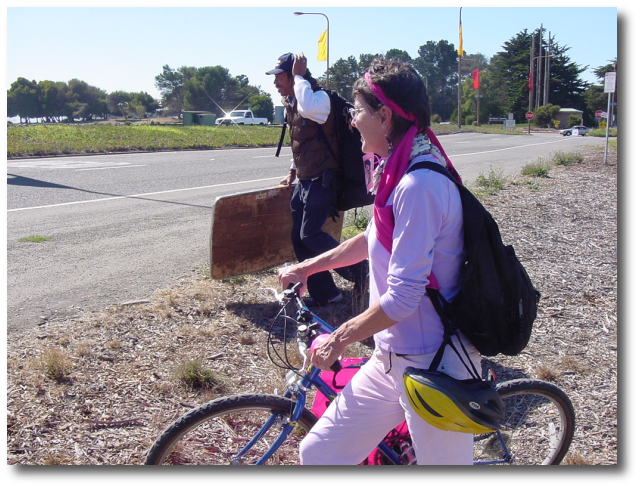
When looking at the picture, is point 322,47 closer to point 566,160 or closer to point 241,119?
point 566,160

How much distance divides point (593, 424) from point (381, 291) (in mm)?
2049

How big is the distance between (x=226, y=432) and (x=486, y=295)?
1.30m

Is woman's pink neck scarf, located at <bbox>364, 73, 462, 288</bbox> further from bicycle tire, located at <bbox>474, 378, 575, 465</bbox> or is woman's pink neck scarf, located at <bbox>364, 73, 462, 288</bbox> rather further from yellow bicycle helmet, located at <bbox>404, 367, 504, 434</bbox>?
bicycle tire, located at <bbox>474, 378, 575, 465</bbox>

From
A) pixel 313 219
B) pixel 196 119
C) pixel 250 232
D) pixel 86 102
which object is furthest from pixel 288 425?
pixel 86 102

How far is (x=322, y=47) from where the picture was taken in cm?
2722

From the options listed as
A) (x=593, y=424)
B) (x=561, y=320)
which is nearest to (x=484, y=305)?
(x=593, y=424)

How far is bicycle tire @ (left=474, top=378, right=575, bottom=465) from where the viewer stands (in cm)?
282

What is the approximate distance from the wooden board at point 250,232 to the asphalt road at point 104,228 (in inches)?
31.8

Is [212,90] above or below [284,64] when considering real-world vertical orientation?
above

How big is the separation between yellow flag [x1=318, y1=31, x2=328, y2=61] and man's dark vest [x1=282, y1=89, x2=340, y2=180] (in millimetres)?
22840

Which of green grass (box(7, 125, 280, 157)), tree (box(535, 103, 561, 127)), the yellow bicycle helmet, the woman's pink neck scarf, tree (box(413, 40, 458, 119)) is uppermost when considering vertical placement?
tree (box(413, 40, 458, 119))

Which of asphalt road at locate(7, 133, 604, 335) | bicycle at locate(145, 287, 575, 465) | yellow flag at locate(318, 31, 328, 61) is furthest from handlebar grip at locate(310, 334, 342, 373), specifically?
yellow flag at locate(318, 31, 328, 61)

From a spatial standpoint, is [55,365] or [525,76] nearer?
[55,365]
